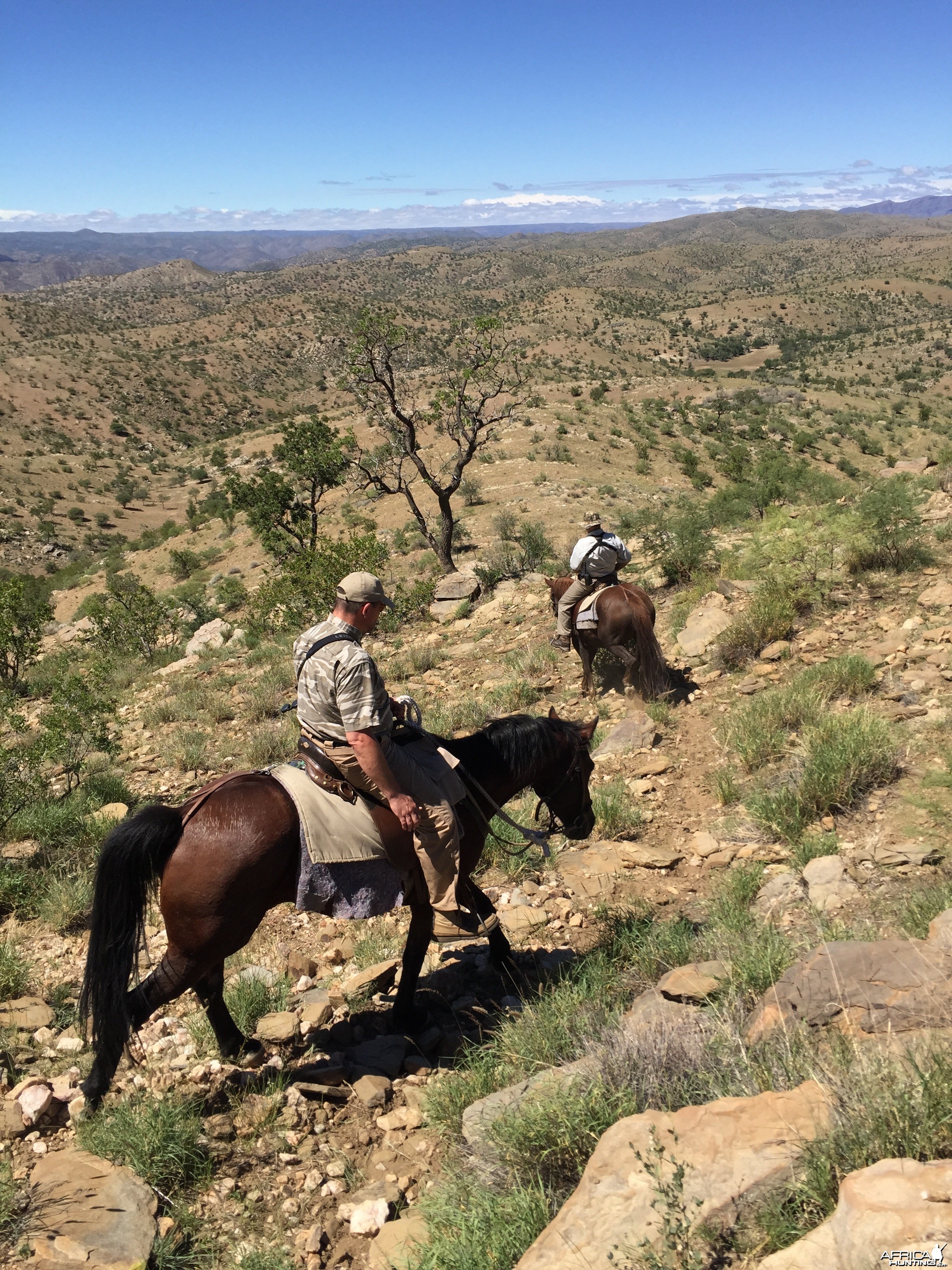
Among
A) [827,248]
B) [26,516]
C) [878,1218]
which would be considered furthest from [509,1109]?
[827,248]

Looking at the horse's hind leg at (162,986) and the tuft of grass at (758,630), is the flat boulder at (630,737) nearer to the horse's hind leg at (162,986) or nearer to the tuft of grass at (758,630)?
the tuft of grass at (758,630)

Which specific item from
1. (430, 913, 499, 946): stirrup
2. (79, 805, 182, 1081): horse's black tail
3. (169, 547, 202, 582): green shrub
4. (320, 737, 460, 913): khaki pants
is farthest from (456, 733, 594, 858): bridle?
(169, 547, 202, 582): green shrub

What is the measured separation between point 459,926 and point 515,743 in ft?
3.78

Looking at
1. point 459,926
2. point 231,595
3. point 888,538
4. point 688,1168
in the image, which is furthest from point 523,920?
point 231,595

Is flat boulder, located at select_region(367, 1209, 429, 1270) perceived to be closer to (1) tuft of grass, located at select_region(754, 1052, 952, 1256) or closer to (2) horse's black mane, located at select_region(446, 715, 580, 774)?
(1) tuft of grass, located at select_region(754, 1052, 952, 1256)

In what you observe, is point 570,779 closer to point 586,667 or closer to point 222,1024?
point 222,1024

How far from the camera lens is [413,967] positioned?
455cm

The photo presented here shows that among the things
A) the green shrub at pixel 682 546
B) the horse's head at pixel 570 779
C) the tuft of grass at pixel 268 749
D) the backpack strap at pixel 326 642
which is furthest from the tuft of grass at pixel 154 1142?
the green shrub at pixel 682 546

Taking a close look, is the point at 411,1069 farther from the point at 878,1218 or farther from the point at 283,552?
the point at 283,552

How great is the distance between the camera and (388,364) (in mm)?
16031

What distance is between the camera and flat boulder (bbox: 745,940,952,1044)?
9.87 ft

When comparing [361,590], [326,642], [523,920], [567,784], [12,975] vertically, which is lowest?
[523,920]

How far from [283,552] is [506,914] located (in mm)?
17578

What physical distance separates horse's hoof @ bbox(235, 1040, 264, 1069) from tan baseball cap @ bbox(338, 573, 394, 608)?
8.39 feet
